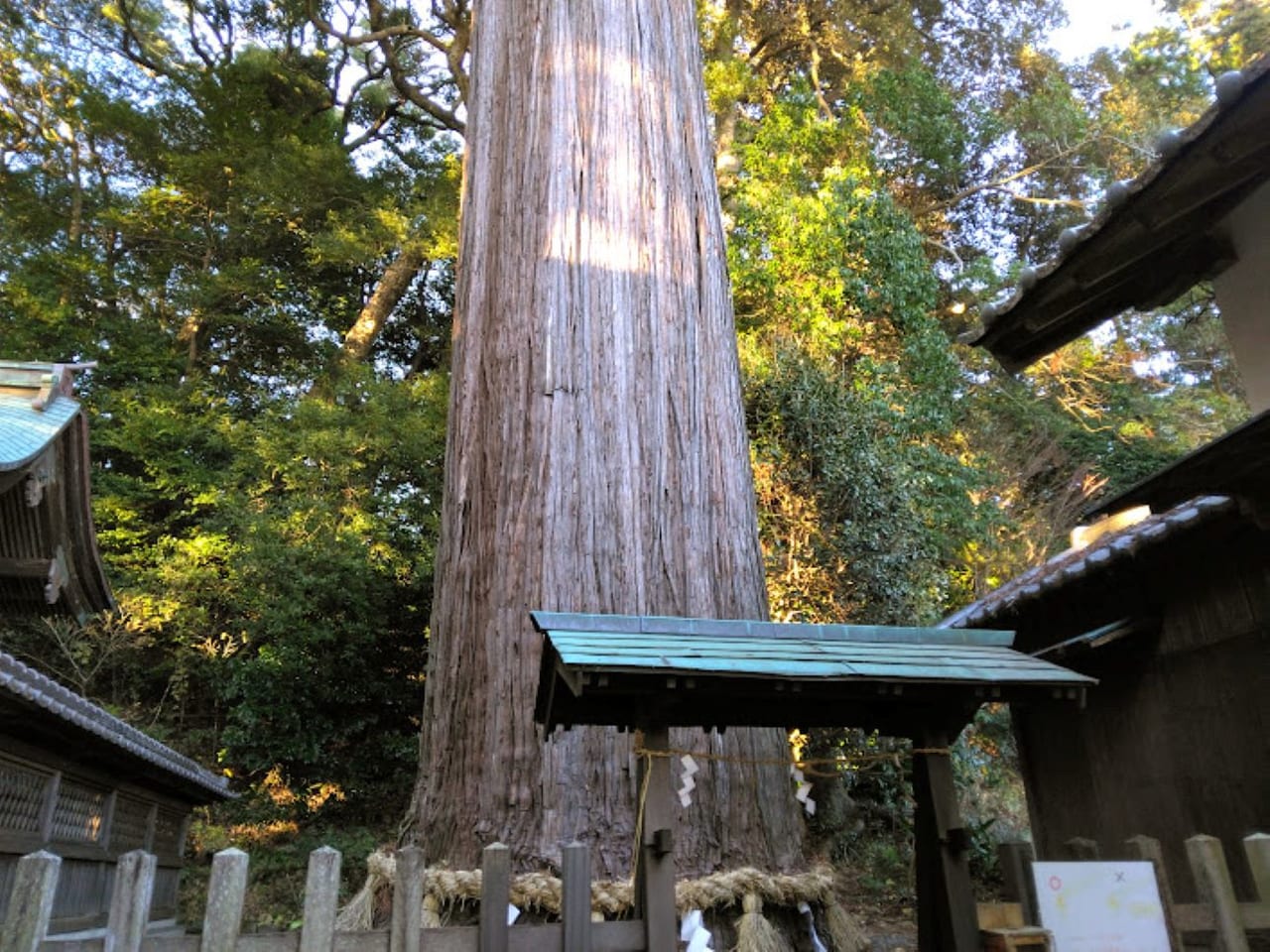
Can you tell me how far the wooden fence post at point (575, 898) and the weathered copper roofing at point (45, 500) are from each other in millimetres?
4646

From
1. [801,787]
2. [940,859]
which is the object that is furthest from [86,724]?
[940,859]

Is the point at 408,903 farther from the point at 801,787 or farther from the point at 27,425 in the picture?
the point at 27,425

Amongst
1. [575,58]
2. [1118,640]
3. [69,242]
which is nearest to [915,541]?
[1118,640]

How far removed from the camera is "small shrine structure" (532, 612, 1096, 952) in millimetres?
1986

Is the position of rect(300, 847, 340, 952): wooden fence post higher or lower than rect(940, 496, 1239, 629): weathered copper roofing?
lower

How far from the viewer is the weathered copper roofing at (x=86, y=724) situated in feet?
16.6

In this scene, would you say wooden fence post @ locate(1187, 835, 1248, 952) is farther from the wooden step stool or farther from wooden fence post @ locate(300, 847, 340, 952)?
wooden fence post @ locate(300, 847, 340, 952)

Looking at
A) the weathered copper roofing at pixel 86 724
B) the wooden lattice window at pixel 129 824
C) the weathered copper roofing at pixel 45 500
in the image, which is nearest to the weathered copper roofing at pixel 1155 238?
the weathered copper roofing at pixel 45 500

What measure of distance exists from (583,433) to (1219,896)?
2.53 metres

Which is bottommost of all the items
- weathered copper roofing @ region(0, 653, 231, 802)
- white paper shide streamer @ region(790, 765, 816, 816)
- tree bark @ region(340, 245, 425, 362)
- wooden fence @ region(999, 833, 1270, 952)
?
wooden fence @ region(999, 833, 1270, 952)

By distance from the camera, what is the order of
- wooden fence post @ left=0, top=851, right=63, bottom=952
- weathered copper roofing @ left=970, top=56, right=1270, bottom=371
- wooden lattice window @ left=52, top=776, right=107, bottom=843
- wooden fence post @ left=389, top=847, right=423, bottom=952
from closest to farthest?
wooden fence post @ left=0, top=851, right=63, bottom=952
wooden fence post @ left=389, top=847, right=423, bottom=952
weathered copper roofing @ left=970, top=56, right=1270, bottom=371
wooden lattice window @ left=52, top=776, right=107, bottom=843

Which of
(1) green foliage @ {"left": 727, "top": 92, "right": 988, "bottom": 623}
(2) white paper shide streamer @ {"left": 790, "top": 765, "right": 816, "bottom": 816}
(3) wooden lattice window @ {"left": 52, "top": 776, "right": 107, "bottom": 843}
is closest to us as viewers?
(2) white paper shide streamer @ {"left": 790, "top": 765, "right": 816, "bottom": 816}

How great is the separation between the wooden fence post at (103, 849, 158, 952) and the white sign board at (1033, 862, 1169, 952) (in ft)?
6.82

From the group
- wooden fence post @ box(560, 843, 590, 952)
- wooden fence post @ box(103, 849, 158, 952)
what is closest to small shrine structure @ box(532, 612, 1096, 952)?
wooden fence post @ box(560, 843, 590, 952)
